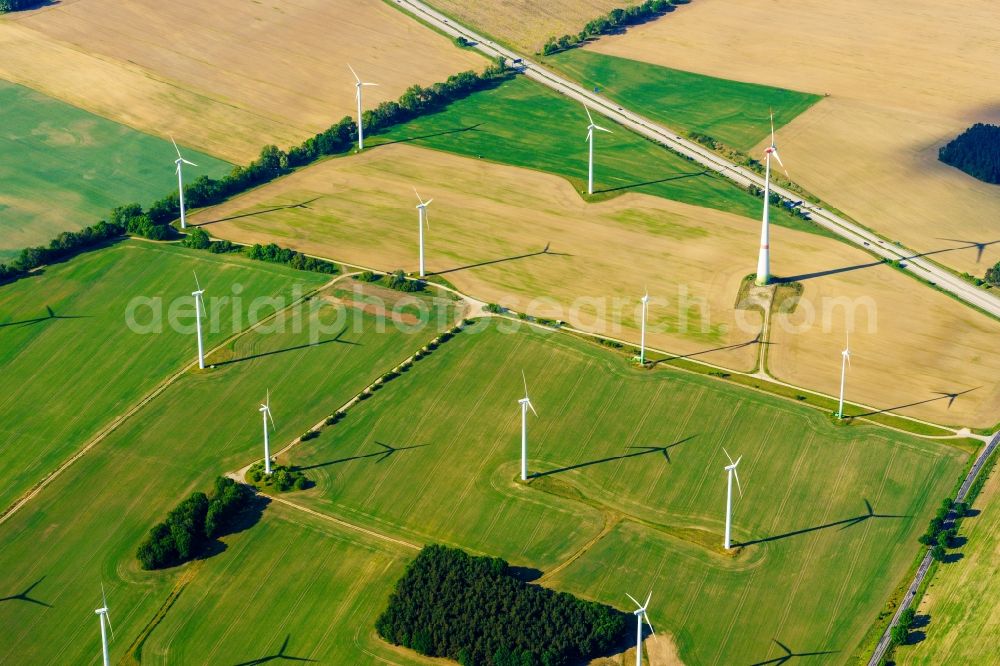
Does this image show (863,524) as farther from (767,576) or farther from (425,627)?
(425,627)

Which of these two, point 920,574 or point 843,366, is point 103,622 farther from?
point 843,366

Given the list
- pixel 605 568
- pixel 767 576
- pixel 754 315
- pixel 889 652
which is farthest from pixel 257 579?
pixel 754 315

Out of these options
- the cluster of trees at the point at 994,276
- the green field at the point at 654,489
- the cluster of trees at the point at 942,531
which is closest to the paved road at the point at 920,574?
the cluster of trees at the point at 942,531

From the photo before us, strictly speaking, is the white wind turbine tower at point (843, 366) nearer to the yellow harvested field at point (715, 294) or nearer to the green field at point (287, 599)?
the yellow harvested field at point (715, 294)

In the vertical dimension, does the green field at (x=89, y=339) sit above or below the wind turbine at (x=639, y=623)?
below

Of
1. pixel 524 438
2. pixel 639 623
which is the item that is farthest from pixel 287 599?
pixel 639 623

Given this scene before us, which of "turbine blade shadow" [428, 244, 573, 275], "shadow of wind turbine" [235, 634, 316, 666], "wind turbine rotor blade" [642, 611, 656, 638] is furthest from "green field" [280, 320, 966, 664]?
"turbine blade shadow" [428, 244, 573, 275]

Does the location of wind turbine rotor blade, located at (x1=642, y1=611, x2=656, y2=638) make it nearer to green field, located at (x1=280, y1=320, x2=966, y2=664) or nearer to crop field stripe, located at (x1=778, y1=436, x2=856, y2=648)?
green field, located at (x1=280, y1=320, x2=966, y2=664)
